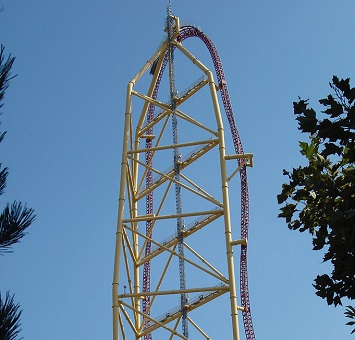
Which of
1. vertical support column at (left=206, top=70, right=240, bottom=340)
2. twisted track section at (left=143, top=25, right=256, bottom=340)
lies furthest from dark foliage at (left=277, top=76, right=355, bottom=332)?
twisted track section at (left=143, top=25, right=256, bottom=340)

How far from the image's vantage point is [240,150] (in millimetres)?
31641

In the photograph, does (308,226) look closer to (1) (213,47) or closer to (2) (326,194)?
(2) (326,194)

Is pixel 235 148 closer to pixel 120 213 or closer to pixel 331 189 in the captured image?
pixel 120 213

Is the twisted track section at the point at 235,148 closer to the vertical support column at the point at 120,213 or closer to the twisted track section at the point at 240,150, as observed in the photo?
the twisted track section at the point at 240,150

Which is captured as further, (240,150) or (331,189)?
(240,150)

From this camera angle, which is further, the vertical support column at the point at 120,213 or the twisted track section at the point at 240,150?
the twisted track section at the point at 240,150

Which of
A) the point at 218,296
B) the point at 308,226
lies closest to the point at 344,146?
the point at 308,226

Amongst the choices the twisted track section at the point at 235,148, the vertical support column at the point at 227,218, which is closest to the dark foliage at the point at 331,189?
the vertical support column at the point at 227,218

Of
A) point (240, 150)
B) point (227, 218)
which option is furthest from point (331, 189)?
point (240, 150)

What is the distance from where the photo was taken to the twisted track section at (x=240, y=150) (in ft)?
90.8

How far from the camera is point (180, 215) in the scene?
2052 centimetres

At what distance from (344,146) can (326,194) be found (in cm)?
46

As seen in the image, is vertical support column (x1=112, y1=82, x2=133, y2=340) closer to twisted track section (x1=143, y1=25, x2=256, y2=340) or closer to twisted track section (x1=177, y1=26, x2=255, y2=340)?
twisted track section (x1=143, y1=25, x2=256, y2=340)

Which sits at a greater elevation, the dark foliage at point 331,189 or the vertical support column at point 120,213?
the vertical support column at point 120,213
